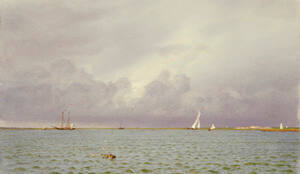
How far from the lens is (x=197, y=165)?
5478cm

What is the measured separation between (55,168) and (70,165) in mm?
3632

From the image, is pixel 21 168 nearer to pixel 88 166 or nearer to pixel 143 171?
pixel 88 166

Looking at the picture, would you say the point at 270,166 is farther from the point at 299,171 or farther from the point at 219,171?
the point at 219,171

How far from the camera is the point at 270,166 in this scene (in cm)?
5525

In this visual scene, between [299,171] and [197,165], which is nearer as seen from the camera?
[299,171]

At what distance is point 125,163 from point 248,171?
23.7 m

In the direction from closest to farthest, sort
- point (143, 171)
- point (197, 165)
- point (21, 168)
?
point (143, 171)
point (21, 168)
point (197, 165)

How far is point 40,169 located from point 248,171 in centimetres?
3696

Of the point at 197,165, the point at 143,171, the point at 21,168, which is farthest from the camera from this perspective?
the point at 197,165

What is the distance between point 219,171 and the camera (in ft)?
158

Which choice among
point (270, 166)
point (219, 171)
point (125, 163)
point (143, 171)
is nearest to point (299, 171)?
point (270, 166)

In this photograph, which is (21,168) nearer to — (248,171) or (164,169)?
(164,169)

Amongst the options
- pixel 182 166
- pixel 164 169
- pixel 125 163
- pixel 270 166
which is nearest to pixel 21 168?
pixel 125 163

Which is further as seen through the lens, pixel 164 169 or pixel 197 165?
pixel 197 165
